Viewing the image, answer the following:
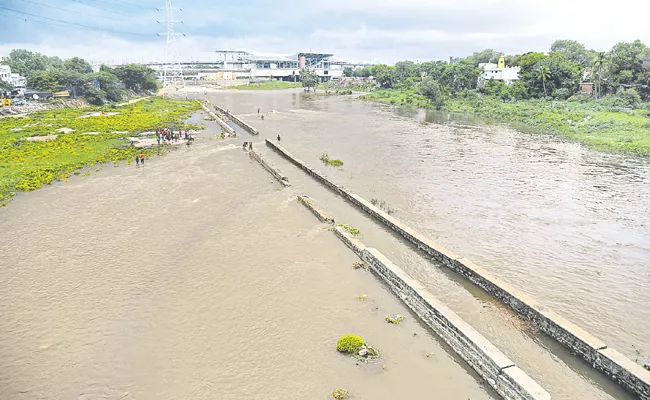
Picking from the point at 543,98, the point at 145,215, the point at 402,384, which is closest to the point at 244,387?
the point at 402,384

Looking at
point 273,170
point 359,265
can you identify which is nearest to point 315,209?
point 359,265

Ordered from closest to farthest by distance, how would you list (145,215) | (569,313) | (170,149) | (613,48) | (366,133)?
(569,313)
(145,215)
(170,149)
(366,133)
(613,48)

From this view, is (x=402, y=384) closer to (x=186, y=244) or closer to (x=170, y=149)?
(x=186, y=244)

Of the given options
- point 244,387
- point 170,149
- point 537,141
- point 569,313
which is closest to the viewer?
point 244,387

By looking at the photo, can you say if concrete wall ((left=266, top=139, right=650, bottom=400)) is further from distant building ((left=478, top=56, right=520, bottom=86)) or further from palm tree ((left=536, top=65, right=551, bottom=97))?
distant building ((left=478, top=56, right=520, bottom=86))

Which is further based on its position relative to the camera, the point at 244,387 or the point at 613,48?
the point at 613,48

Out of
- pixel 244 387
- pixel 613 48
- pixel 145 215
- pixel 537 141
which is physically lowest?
pixel 244 387

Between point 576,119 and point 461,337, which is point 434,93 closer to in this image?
point 576,119

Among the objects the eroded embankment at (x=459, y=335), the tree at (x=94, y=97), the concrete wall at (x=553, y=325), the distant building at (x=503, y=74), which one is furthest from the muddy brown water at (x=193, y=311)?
the distant building at (x=503, y=74)
